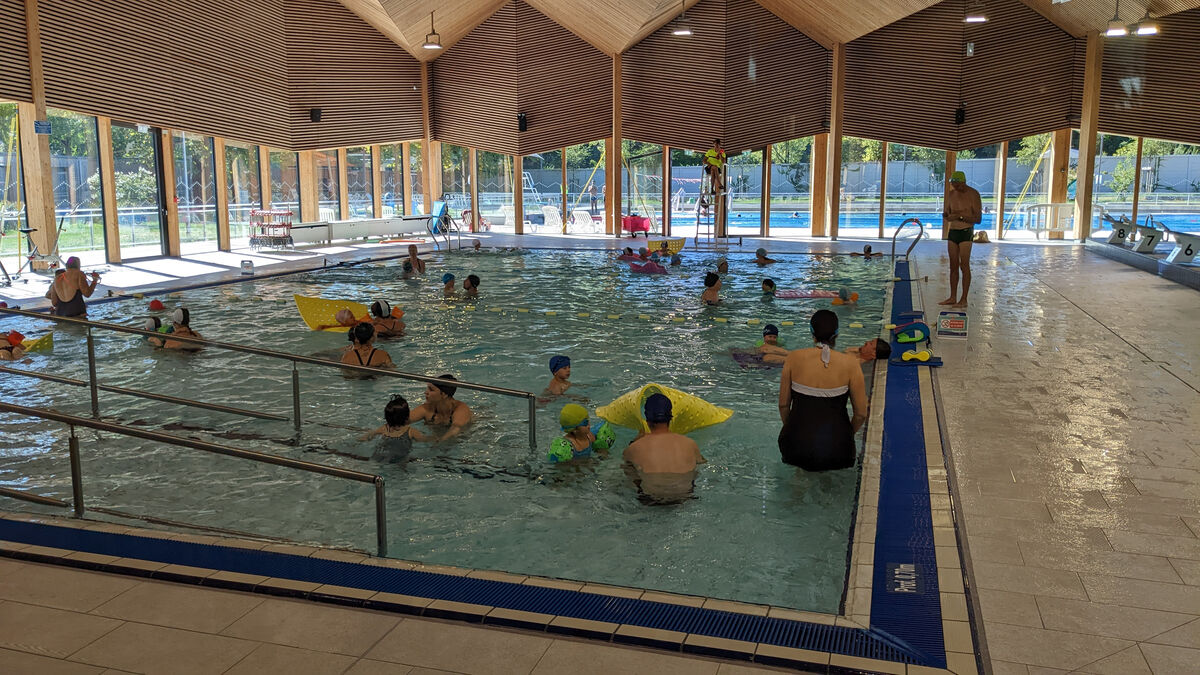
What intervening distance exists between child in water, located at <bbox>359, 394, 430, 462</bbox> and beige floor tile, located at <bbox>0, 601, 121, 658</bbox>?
274 cm

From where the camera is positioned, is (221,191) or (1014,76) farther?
(1014,76)

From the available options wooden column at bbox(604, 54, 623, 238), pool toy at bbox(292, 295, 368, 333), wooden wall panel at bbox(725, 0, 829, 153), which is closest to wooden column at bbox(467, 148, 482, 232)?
wooden column at bbox(604, 54, 623, 238)

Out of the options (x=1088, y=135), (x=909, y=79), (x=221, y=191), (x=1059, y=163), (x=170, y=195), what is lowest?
(x=170, y=195)

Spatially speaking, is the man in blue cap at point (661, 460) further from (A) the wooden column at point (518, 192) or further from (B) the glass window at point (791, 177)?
(A) the wooden column at point (518, 192)

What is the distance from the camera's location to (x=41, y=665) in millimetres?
3023

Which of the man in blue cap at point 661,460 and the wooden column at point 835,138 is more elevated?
the wooden column at point 835,138

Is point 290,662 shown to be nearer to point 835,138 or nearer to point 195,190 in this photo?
point 195,190

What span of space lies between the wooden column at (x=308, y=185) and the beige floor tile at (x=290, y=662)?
19045 millimetres

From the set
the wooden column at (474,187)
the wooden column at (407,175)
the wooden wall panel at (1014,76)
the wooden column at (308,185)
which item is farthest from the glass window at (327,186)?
the wooden wall panel at (1014,76)

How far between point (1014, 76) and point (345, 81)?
14370mm

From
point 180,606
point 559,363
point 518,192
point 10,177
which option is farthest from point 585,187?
point 180,606

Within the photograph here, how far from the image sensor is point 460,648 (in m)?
3.15

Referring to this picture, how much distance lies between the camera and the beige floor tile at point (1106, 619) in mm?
3252

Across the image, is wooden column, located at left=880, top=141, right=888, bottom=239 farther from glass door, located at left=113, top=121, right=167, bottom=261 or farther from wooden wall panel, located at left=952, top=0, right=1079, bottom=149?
glass door, located at left=113, top=121, right=167, bottom=261
